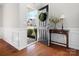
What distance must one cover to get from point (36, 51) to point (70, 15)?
0.68 meters

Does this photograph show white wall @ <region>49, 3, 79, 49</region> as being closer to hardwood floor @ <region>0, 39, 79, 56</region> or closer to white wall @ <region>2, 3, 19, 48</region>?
hardwood floor @ <region>0, 39, 79, 56</region>

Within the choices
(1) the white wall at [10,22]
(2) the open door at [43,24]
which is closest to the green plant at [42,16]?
(2) the open door at [43,24]

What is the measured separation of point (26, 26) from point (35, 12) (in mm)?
233

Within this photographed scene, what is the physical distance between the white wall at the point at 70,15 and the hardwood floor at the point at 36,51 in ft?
0.52

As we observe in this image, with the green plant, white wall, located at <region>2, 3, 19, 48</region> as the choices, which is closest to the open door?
the green plant

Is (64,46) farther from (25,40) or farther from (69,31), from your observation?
(25,40)

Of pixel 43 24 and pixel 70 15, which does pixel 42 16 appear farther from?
pixel 70 15

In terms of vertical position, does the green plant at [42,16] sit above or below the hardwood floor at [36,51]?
above

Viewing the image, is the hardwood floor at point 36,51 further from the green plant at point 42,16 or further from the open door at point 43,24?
the green plant at point 42,16

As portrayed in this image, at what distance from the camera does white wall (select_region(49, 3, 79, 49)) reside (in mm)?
1532

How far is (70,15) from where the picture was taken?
5.04 ft

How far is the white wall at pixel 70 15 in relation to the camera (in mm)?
1532

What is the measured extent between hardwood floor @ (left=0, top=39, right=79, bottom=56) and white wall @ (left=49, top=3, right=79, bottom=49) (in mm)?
160

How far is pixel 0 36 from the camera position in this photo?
1620mm
